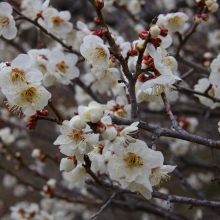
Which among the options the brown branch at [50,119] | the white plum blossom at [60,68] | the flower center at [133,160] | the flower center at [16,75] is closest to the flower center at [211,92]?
the white plum blossom at [60,68]

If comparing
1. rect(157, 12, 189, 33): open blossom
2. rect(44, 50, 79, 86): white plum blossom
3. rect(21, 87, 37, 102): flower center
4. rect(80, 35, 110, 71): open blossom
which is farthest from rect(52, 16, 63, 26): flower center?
rect(21, 87, 37, 102): flower center

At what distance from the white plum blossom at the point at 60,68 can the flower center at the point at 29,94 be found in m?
0.52

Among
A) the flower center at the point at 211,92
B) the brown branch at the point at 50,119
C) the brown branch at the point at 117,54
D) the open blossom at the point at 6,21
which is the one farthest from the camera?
the flower center at the point at 211,92

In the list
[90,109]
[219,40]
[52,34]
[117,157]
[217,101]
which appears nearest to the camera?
[90,109]

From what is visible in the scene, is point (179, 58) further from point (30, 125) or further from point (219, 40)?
point (219, 40)

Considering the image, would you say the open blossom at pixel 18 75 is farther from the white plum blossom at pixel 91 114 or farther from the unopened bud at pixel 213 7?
the unopened bud at pixel 213 7

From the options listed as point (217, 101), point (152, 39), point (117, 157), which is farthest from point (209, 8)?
point (117, 157)

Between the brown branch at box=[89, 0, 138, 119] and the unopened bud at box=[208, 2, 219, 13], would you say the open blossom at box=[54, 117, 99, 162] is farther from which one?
the unopened bud at box=[208, 2, 219, 13]

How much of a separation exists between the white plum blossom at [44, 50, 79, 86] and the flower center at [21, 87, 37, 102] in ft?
1.71

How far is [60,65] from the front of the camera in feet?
6.14

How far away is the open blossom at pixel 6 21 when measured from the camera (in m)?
1.70

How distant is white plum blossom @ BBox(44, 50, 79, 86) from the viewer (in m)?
1.80

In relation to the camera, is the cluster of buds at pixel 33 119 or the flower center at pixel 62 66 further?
the flower center at pixel 62 66

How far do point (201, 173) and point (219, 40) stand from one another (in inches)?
88.6
